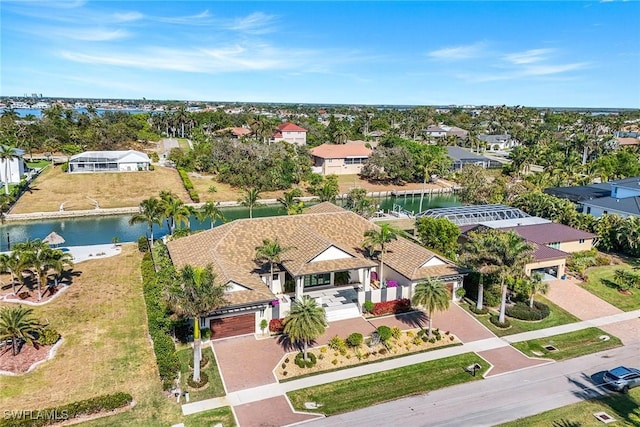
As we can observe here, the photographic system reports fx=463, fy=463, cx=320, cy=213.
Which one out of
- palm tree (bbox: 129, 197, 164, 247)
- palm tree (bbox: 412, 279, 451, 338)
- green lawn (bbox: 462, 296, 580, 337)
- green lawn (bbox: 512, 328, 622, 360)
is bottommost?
green lawn (bbox: 512, 328, 622, 360)

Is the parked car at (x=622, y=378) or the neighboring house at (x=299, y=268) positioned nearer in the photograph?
the parked car at (x=622, y=378)

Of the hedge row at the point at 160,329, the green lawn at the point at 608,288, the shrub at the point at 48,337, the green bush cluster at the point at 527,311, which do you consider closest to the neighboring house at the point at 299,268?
the hedge row at the point at 160,329

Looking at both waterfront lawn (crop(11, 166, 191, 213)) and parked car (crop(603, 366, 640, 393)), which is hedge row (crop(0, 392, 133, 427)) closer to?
parked car (crop(603, 366, 640, 393))

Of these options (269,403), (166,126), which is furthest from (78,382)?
(166,126)

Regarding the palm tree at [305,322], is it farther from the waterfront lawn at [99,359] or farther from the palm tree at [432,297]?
the waterfront lawn at [99,359]

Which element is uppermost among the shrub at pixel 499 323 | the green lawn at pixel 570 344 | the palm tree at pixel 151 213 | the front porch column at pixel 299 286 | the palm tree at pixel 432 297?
the palm tree at pixel 151 213

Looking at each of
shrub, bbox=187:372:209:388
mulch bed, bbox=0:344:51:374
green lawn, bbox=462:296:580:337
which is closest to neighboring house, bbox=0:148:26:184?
mulch bed, bbox=0:344:51:374
